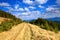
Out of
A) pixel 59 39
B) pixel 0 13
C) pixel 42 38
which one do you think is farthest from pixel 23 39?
pixel 0 13

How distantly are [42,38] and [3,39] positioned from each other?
145 inches

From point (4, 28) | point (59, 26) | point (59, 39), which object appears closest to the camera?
point (59, 39)

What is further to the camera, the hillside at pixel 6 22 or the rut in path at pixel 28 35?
the hillside at pixel 6 22

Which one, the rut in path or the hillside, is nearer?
the rut in path

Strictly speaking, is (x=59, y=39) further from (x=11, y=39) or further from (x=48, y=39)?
(x=11, y=39)

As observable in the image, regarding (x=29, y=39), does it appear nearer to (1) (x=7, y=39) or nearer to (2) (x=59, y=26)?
(1) (x=7, y=39)

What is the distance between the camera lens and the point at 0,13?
80.8 meters

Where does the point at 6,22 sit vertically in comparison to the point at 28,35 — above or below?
below

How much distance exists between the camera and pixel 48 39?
17.5 metres

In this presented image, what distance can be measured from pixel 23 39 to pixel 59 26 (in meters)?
13.5

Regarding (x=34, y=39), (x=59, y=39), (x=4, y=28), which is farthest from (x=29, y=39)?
(x=4, y=28)

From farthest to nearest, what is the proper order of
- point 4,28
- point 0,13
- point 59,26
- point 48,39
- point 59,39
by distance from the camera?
point 0,13
point 59,26
point 4,28
point 59,39
point 48,39

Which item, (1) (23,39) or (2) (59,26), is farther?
(2) (59,26)

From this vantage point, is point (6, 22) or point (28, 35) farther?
point (6, 22)
